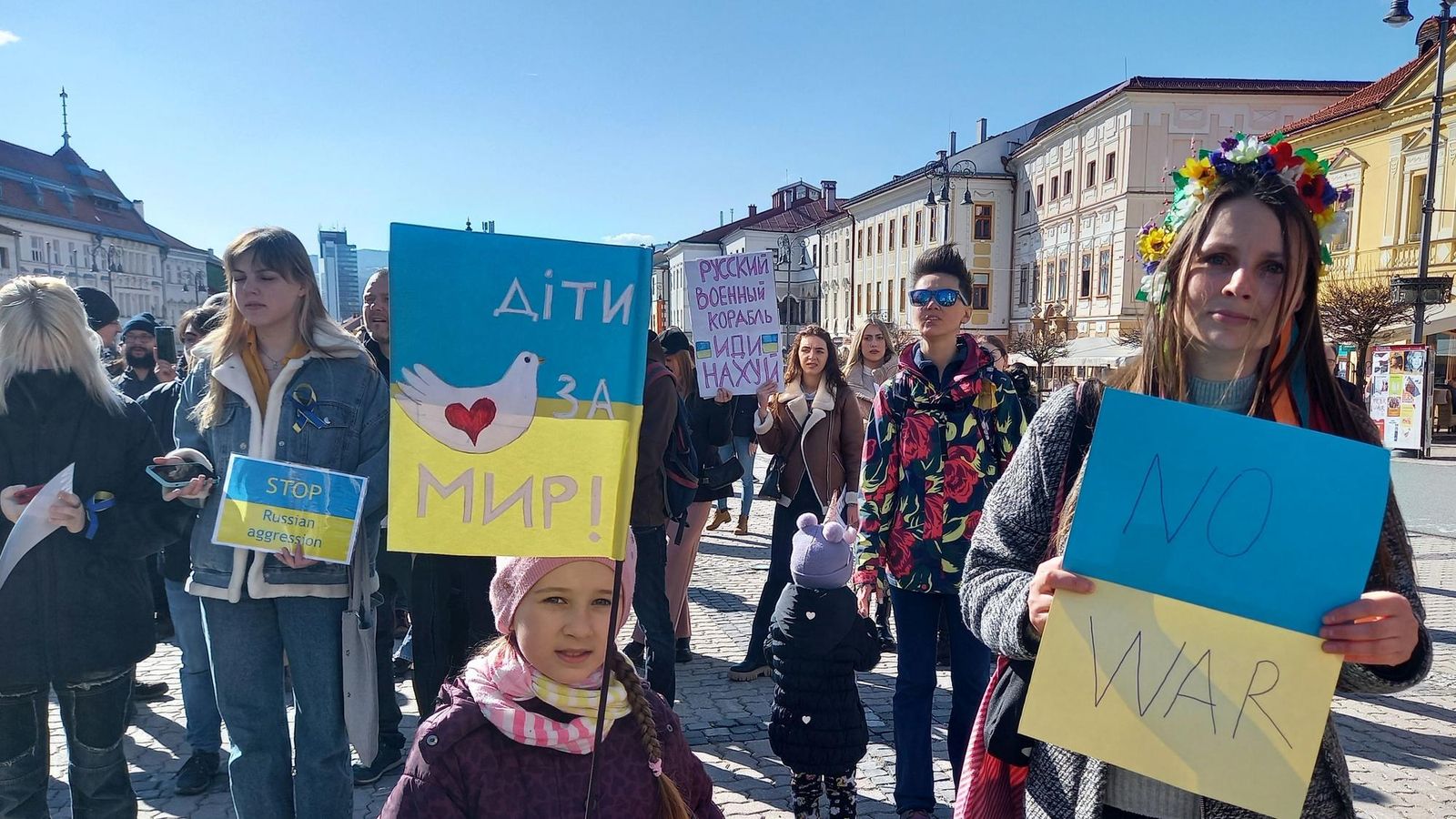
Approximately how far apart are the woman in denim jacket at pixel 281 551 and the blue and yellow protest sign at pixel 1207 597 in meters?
2.28

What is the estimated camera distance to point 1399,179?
2455 cm

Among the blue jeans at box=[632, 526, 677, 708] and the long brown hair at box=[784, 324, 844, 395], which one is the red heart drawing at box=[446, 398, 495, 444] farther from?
the long brown hair at box=[784, 324, 844, 395]

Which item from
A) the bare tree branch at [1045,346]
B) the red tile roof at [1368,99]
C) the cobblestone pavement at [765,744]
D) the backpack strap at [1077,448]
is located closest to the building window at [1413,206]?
the red tile roof at [1368,99]

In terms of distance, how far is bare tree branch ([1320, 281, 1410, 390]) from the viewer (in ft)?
70.0

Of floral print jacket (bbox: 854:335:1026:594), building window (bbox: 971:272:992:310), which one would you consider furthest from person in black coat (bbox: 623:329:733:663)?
building window (bbox: 971:272:992:310)

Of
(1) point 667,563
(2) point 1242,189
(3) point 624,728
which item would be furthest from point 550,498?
(1) point 667,563

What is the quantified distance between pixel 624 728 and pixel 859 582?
1730 millimetres

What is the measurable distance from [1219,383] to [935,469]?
1821 millimetres

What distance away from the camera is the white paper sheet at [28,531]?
2.76 m

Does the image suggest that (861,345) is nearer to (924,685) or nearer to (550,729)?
→ (924,685)

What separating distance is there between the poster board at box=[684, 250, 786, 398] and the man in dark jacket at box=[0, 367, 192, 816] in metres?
4.09

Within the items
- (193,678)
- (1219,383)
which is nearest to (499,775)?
(1219,383)

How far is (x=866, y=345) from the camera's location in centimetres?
741

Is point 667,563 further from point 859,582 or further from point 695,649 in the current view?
point 859,582
